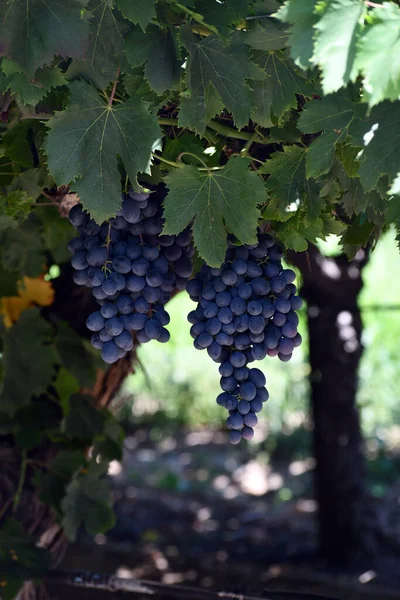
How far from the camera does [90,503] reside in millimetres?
1974

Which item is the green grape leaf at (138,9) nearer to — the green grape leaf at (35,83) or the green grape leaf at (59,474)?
the green grape leaf at (35,83)

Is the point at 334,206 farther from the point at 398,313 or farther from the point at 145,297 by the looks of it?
the point at 398,313

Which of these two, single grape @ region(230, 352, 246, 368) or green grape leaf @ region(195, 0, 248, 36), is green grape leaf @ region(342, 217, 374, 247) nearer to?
single grape @ region(230, 352, 246, 368)

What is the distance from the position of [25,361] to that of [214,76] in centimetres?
108

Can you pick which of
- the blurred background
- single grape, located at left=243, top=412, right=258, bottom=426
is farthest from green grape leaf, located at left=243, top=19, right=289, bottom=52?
the blurred background

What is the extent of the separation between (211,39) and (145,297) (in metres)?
0.42

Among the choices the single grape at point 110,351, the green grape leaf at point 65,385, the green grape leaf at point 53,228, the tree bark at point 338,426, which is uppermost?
the tree bark at point 338,426

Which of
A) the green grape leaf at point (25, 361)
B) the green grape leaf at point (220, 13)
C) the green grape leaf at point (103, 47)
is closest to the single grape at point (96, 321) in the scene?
the green grape leaf at point (103, 47)

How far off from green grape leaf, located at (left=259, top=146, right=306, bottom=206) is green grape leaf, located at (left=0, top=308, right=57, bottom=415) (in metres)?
0.96

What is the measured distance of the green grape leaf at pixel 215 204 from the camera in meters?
1.20

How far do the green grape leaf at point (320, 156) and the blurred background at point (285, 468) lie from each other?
3.10 feet

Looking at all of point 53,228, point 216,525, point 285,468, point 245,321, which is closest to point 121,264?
point 245,321

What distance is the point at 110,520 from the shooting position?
1.97 metres

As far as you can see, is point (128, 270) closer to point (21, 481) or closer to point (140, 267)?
point (140, 267)
